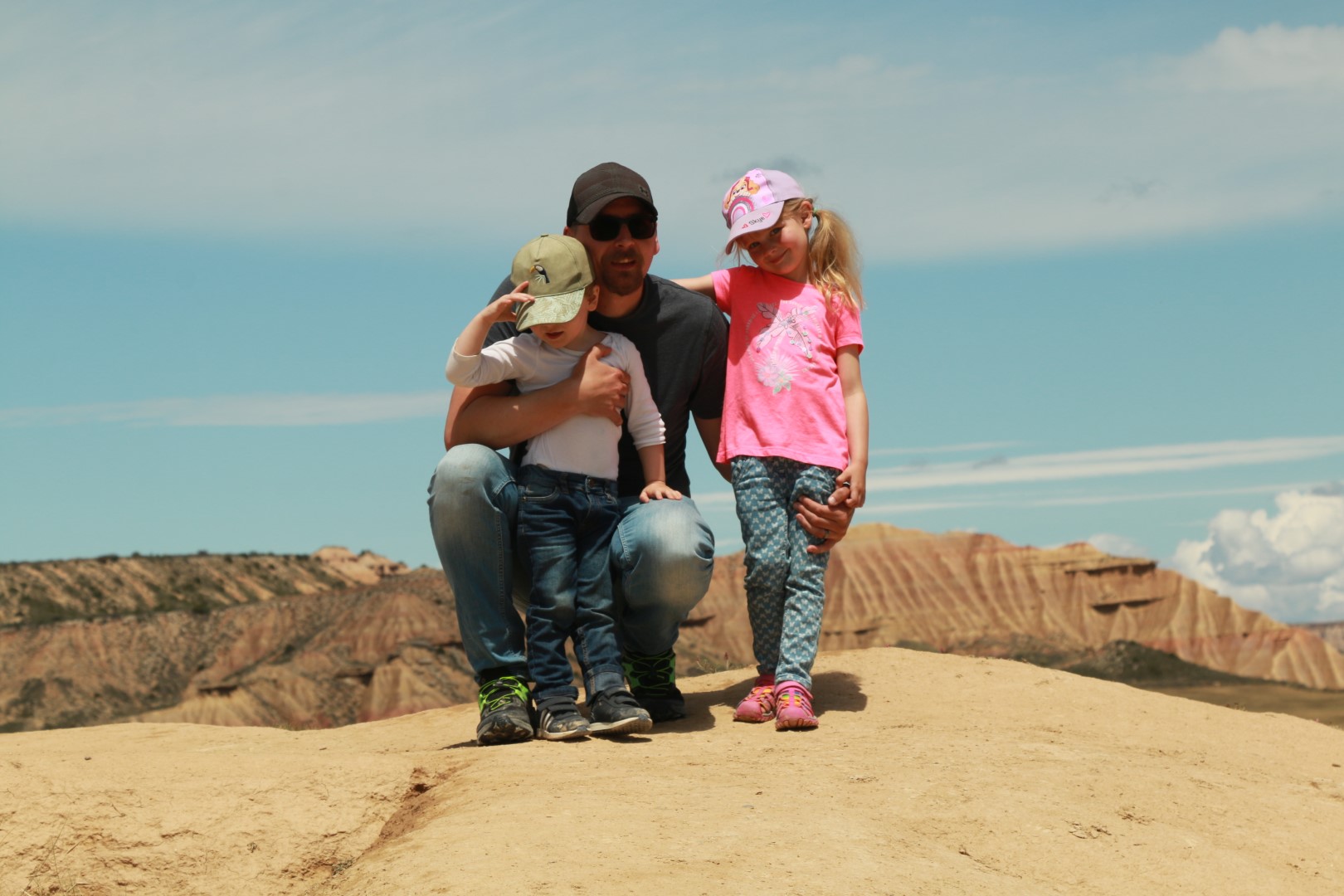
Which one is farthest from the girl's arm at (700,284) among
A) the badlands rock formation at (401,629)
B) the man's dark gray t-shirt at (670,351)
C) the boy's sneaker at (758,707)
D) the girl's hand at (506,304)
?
the badlands rock formation at (401,629)

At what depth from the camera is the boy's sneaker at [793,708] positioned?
5.35 metres

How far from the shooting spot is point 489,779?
180 inches

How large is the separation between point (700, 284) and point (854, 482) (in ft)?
4.03

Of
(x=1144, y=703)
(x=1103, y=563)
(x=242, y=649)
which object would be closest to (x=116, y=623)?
(x=242, y=649)

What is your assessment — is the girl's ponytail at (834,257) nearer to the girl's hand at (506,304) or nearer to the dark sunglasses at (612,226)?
the dark sunglasses at (612,226)

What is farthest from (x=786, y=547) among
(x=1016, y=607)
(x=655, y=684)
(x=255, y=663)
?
(x=1016, y=607)

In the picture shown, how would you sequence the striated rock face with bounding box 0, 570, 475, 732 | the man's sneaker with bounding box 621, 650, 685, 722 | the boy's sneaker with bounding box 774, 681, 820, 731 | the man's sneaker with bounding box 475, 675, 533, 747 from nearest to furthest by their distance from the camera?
the man's sneaker with bounding box 475, 675, 533, 747 < the boy's sneaker with bounding box 774, 681, 820, 731 < the man's sneaker with bounding box 621, 650, 685, 722 < the striated rock face with bounding box 0, 570, 475, 732

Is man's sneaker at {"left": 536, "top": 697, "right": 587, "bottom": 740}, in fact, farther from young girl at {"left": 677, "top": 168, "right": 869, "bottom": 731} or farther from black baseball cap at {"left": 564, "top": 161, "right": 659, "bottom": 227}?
black baseball cap at {"left": 564, "top": 161, "right": 659, "bottom": 227}

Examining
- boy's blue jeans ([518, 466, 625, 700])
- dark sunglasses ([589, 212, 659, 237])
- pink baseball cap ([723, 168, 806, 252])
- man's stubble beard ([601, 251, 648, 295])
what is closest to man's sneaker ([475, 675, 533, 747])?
boy's blue jeans ([518, 466, 625, 700])

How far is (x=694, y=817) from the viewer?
13.1 feet

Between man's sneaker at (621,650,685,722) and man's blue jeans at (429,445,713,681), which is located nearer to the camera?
man's blue jeans at (429,445,713,681)

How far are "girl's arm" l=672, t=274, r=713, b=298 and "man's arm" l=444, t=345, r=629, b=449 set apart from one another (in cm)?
79

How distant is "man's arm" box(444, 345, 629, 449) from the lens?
5.21m

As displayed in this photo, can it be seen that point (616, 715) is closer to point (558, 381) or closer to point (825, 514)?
point (825, 514)
